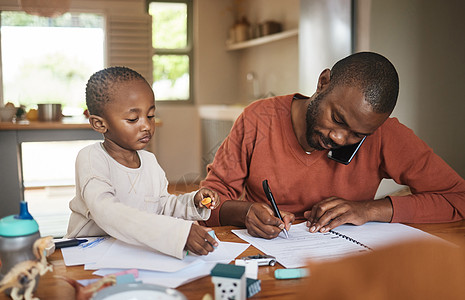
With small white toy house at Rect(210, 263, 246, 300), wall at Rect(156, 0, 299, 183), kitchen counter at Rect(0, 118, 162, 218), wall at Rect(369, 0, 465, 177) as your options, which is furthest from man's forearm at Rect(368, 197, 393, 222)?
wall at Rect(156, 0, 299, 183)

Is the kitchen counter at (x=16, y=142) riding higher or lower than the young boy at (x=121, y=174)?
lower

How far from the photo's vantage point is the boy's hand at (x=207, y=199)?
117 centimetres

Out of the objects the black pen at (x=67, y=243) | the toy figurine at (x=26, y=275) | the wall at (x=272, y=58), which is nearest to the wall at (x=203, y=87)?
the wall at (x=272, y=58)

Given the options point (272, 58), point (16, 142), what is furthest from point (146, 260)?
point (272, 58)

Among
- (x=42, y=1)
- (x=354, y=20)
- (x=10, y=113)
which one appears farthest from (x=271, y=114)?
(x=42, y=1)

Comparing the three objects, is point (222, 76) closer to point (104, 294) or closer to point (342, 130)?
point (342, 130)

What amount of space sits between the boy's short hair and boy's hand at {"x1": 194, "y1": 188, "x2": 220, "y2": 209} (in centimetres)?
32

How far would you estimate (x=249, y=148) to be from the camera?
1.55m

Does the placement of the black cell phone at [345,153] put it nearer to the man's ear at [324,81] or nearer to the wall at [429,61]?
the man's ear at [324,81]

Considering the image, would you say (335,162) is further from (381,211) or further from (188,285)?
(188,285)

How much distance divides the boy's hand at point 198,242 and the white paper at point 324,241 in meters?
0.16

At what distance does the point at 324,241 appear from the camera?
112 centimetres

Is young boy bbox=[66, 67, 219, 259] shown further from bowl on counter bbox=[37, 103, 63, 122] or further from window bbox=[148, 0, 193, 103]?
window bbox=[148, 0, 193, 103]

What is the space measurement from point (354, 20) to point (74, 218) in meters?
2.08
